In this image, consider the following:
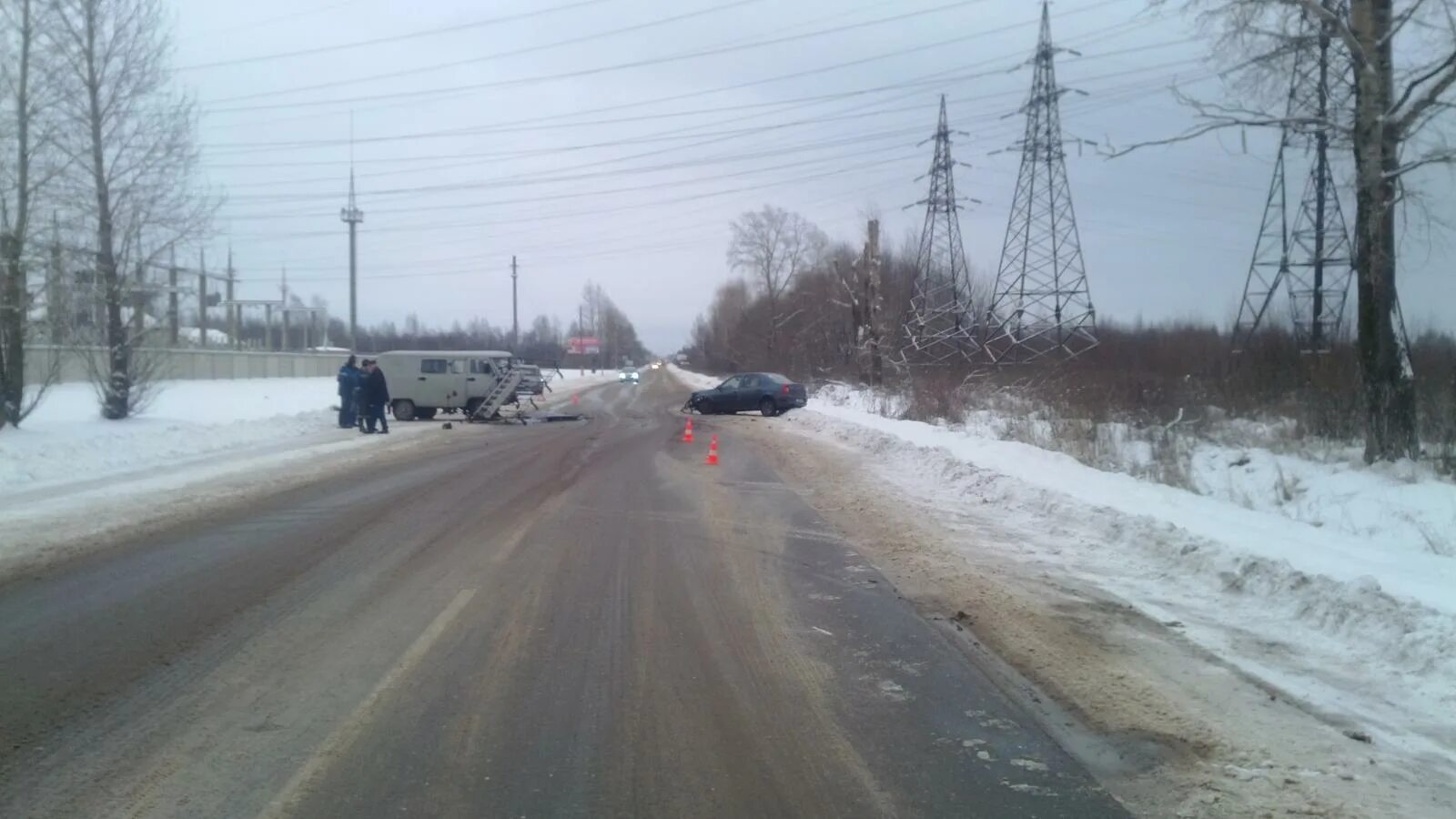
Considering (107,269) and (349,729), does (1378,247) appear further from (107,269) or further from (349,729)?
(107,269)

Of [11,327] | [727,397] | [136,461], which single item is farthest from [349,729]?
[727,397]

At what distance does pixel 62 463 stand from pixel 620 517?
1020cm

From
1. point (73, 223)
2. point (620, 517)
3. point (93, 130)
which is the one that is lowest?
point (620, 517)

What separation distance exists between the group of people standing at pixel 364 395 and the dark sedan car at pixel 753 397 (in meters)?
14.8

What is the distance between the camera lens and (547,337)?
601 feet

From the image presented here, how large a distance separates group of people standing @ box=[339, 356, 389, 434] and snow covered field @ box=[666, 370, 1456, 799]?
14.8m

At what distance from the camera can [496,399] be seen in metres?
35.8

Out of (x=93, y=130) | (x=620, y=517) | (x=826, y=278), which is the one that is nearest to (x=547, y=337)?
(x=826, y=278)

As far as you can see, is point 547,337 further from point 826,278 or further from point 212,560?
point 212,560

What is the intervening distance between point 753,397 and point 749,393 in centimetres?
23

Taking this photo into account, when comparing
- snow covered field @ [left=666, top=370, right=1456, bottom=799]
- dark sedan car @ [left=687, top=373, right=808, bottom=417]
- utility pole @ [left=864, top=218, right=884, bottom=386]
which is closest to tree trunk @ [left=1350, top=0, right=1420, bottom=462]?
snow covered field @ [left=666, top=370, right=1456, bottom=799]

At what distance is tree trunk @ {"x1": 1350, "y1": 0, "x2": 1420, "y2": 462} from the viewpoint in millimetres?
17812

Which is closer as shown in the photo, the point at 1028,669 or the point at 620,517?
the point at 1028,669

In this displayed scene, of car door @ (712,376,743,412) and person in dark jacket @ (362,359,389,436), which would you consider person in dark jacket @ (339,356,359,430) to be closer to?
person in dark jacket @ (362,359,389,436)
